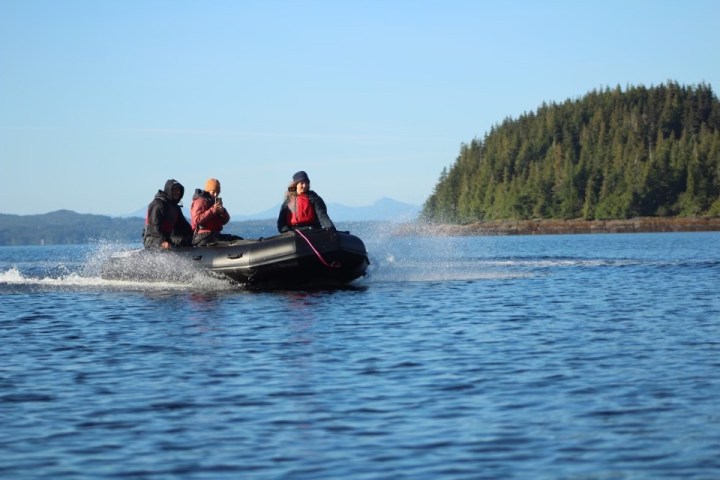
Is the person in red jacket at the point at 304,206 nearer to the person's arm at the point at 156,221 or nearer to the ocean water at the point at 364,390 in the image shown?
the person's arm at the point at 156,221

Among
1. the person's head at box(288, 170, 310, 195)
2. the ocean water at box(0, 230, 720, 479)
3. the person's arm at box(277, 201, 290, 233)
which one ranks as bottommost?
the ocean water at box(0, 230, 720, 479)

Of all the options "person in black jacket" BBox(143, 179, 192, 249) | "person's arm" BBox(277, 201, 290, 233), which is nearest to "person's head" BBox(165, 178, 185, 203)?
"person in black jacket" BBox(143, 179, 192, 249)

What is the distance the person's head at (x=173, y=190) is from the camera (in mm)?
29531

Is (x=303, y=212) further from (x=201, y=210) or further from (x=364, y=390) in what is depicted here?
(x=364, y=390)

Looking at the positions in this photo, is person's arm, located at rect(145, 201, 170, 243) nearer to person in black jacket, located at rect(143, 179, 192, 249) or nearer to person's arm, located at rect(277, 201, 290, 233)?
person in black jacket, located at rect(143, 179, 192, 249)

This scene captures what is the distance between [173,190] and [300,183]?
11.9ft

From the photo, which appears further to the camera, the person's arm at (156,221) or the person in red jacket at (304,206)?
the person's arm at (156,221)

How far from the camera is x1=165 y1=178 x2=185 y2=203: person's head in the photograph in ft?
96.9

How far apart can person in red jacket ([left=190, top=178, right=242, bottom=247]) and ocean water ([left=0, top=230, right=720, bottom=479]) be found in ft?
13.2

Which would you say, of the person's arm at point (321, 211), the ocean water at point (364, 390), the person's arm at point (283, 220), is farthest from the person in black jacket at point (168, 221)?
the ocean water at point (364, 390)

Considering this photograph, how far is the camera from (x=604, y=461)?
9781 mm

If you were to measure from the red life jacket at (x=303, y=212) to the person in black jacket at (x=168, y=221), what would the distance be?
2966 mm

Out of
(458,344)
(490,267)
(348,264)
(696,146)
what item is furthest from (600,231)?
(458,344)

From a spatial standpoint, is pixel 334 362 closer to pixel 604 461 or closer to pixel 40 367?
pixel 40 367
